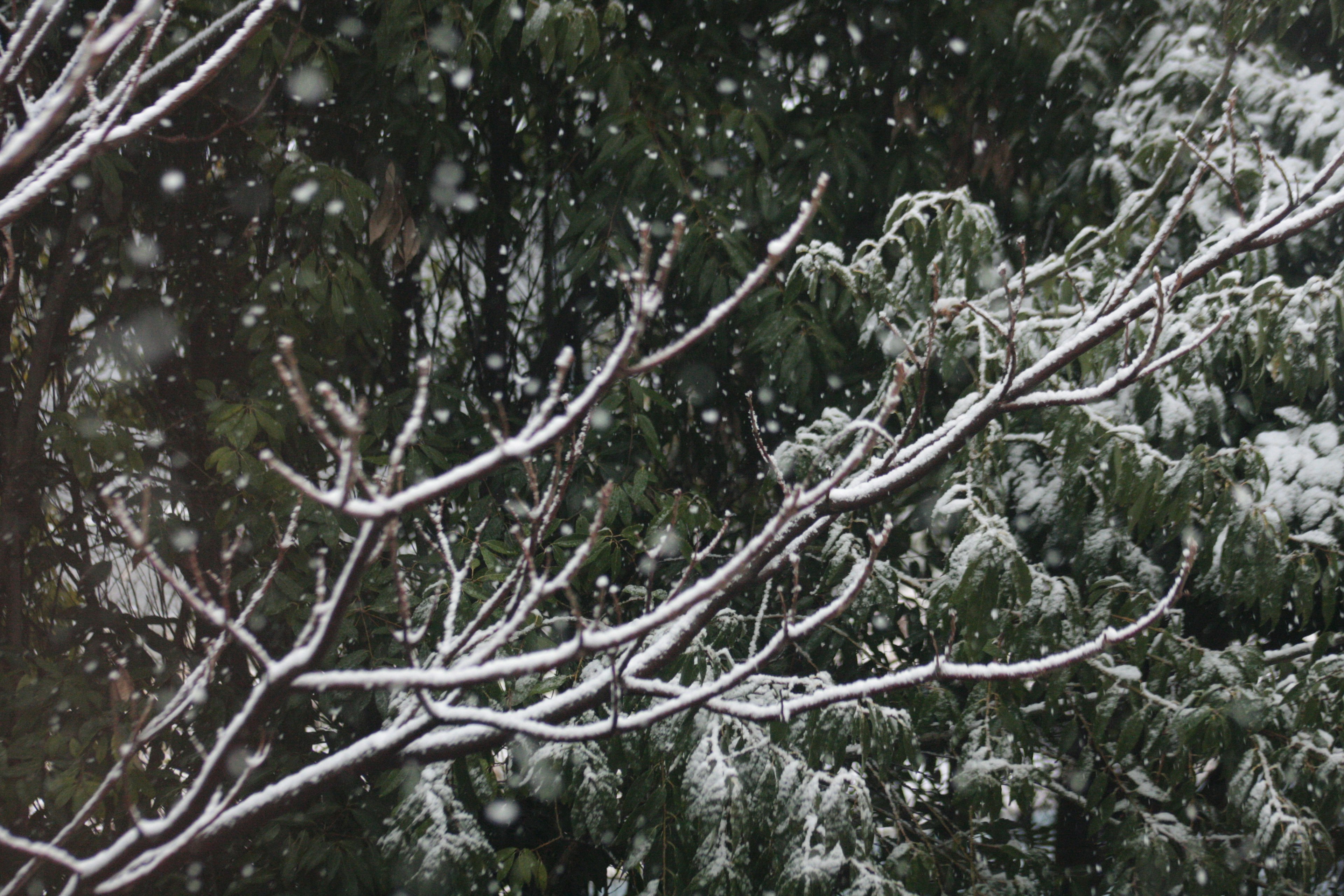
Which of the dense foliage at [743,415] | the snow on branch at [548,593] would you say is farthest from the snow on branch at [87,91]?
the dense foliage at [743,415]

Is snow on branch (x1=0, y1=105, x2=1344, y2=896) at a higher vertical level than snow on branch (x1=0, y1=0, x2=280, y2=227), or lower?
lower

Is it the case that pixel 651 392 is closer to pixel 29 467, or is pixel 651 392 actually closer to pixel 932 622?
pixel 932 622

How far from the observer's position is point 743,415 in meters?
2.99

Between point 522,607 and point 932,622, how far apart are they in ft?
4.30

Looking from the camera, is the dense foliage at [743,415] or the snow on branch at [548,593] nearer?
the snow on branch at [548,593]

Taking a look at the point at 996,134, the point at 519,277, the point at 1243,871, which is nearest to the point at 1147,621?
the point at 1243,871

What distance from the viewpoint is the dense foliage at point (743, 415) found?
189 cm


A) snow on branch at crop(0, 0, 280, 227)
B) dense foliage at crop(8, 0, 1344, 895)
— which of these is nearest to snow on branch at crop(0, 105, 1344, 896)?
snow on branch at crop(0, 0, 280, 227)

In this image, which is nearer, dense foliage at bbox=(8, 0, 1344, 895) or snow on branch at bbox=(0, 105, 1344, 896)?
snow on branch at bbox=(0, 105, 1344, 896)

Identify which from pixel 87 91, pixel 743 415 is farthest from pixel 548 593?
pixel 743 415

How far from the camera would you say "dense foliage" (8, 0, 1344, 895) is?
1.89 meters

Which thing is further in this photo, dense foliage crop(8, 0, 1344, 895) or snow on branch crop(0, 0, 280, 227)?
dense foliage crop(8, 0, 1344, 895)

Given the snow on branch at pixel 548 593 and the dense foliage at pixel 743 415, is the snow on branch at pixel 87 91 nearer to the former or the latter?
the snow on branch at pixel 548 593

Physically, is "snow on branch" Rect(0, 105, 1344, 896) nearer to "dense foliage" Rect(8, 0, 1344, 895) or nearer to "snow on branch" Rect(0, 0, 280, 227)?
"snow on branch" Rect(0, 0, 280, 227)
